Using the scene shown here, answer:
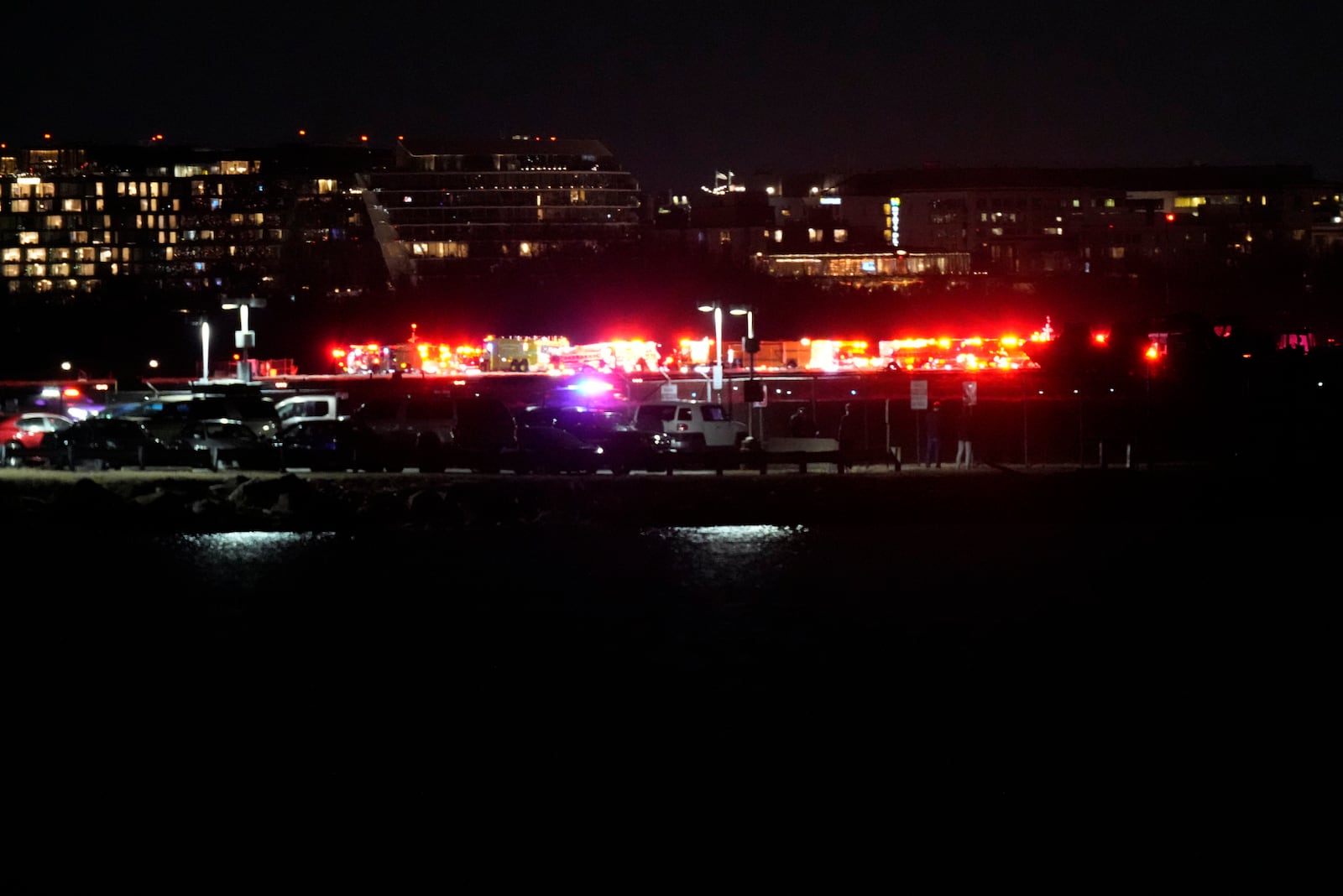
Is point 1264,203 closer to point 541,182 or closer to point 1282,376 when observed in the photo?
point 541,182

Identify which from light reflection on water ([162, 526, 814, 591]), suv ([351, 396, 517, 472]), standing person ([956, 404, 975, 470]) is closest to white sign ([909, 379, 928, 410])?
standing person ([956, 404, 975, 470])

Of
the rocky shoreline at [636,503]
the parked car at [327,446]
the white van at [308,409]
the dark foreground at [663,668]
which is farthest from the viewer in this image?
the white van at [308,409]

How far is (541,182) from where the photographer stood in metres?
143

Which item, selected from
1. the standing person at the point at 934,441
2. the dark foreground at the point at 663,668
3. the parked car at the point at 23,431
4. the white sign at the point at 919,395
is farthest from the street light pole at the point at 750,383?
the parked car at the point at 23,431

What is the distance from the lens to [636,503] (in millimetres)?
26812

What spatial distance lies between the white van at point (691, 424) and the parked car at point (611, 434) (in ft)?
1.16

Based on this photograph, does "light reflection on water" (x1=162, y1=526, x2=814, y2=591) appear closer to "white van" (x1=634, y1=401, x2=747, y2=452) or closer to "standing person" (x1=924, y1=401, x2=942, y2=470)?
"standing person" (x1=924, y1=401, x2=942, y2=470)

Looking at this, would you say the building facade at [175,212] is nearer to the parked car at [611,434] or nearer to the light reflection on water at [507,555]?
the parked car at [611,434]

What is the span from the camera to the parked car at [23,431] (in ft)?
115

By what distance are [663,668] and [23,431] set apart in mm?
27281

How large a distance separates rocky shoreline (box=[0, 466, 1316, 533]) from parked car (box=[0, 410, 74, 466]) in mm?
7142

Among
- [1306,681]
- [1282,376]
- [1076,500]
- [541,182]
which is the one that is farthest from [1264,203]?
[1306,681]

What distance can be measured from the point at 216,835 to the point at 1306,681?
365 inches

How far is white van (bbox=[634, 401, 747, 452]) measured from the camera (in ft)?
114
